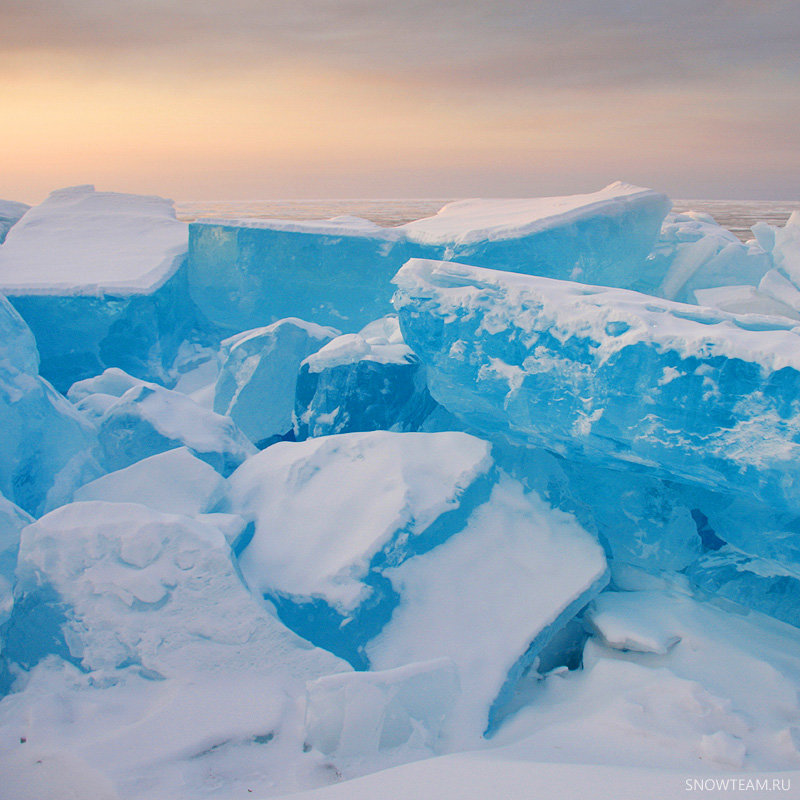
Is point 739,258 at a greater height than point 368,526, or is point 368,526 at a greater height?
point 739,258

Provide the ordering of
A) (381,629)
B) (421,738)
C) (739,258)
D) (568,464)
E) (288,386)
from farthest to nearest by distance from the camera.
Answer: (739,258), (288,386), (568,464), (381,629), (421,738)

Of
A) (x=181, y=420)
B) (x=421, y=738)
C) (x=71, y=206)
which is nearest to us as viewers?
(x=421, y=738)

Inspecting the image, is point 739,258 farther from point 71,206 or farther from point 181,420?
point 71,206

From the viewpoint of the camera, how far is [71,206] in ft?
14.4

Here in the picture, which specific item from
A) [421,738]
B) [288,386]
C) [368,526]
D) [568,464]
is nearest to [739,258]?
[568,464]

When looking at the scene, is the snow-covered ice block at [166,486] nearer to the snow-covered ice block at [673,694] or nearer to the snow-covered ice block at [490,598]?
the snow-covered ice block at [490,598]

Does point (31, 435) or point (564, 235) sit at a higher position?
point (564, 235)

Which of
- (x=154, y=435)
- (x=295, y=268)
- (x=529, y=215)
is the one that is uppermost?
(x=529, y=215)

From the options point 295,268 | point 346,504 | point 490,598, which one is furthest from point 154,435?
point 295,268

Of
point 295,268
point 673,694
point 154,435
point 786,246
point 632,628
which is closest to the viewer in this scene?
point 673,694

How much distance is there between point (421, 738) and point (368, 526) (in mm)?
555

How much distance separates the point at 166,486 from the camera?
6.16 feet

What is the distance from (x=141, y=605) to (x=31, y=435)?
928 millimetres

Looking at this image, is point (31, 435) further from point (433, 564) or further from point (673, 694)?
point (673, 694)
